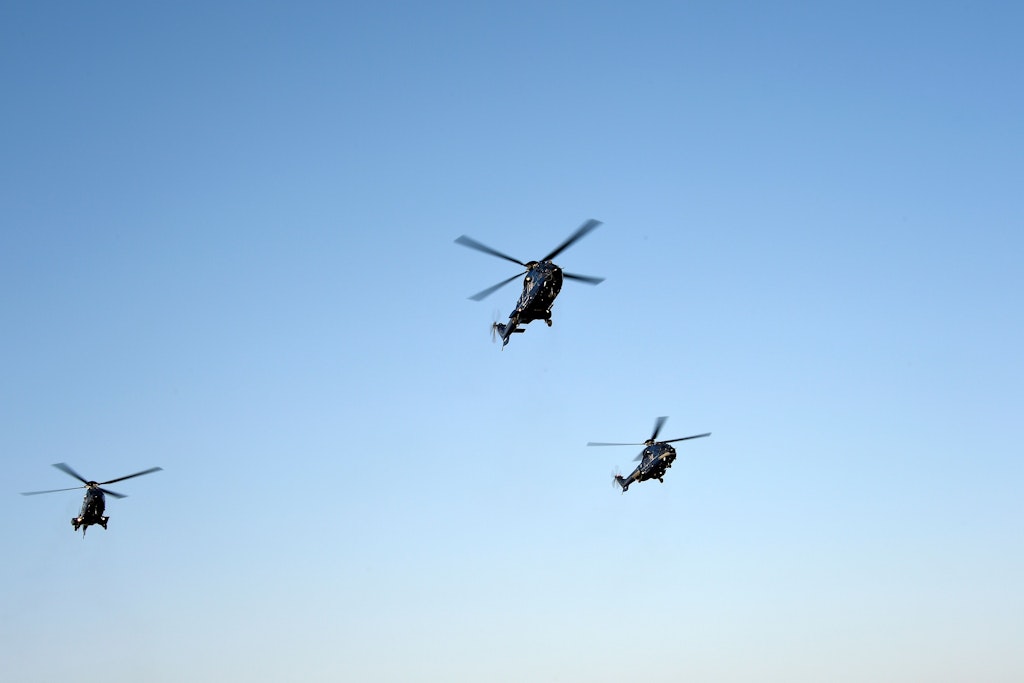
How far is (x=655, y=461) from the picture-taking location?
3590 inches

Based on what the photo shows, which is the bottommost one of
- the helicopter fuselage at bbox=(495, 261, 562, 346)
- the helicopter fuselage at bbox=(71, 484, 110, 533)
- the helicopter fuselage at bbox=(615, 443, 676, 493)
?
the helicopter fuselage at bbox=(71, 484, 110, 533)

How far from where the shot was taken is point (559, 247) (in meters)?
70.4

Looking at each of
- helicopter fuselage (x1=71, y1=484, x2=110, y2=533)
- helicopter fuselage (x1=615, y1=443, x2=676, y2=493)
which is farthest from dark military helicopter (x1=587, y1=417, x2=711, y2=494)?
helicopter fuselage (x1=71, y1=484, x2=110, y2=533)

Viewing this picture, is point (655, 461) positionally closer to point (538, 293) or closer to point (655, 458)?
point (655, 458)

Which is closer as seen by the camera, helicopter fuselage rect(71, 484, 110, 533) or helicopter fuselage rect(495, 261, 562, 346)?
helicopter fuselage rect(495, 261, 562, 346)

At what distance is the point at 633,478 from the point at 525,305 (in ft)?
93.4

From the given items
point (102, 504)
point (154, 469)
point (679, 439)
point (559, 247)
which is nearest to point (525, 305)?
point (559, 247)

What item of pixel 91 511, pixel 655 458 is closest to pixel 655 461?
pixel 655 458

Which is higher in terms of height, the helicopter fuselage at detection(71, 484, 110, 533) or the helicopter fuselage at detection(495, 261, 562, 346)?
the helicopter fuselage at detection(495, 261, 562, 346)

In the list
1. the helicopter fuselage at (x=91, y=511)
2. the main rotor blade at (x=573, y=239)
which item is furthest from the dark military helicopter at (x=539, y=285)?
the helicopter fuselage at (x=91, y=511)

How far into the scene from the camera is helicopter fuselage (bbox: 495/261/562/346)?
71.0 m

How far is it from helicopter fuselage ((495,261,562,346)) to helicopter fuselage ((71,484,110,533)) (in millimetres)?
42106

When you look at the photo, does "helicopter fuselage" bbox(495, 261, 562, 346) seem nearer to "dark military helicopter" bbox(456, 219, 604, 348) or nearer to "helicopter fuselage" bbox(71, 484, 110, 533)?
"dark military helicopter" bbox(456, 219, 604, 348)

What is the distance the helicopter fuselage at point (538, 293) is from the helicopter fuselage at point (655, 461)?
2318 centimetres
